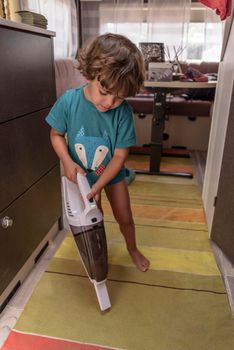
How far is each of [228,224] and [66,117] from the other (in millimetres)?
799

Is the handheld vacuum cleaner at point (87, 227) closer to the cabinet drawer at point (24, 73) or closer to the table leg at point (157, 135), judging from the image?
the cabinet drawer at point (24, 73)

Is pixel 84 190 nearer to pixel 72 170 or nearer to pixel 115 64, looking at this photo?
pixel 72 170

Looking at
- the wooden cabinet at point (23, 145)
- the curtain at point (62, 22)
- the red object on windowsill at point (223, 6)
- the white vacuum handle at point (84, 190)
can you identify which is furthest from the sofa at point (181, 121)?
the white vacuum handle at point (84, 190)

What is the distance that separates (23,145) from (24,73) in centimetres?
24

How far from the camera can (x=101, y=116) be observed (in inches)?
37.8

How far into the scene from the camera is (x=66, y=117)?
99cm

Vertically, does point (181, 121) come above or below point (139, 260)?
above

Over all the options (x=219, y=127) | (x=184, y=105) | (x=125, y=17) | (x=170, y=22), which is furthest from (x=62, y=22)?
(x=219, y=127)

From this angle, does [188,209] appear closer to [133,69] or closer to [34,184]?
[34,184]

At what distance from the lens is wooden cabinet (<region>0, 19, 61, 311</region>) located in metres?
0.91

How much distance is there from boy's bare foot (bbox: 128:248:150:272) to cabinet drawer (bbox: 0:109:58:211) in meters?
0.50

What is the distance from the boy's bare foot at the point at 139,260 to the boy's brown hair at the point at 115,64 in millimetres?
684

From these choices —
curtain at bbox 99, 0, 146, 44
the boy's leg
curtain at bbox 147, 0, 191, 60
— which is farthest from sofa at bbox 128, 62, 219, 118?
the boy's leg

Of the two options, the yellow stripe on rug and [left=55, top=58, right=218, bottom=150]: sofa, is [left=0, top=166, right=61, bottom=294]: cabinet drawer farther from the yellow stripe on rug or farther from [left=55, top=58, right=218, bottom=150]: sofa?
[left=55, top=58, right=218, bottom=150]: sofa
